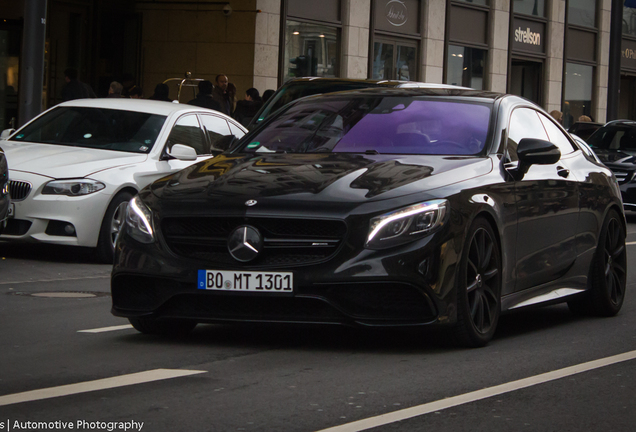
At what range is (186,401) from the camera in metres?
4.94

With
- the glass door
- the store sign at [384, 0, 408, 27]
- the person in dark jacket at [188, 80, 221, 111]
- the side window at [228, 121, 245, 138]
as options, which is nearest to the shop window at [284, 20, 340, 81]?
the glass door

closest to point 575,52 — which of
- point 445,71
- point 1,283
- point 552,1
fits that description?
point 552,1

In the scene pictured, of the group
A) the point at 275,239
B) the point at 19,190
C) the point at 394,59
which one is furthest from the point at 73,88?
the point at 275,239

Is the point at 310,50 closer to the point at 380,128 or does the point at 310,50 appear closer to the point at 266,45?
the point at 266,45

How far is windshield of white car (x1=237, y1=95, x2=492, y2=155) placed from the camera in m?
7.14

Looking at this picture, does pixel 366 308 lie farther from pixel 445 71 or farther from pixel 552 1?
pixel 552 1

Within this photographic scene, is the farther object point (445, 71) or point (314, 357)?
point (445, 71)

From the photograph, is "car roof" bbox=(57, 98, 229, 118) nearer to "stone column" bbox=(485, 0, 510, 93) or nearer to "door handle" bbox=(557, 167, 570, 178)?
"door handle" bbox=(557, 167, 570, 178)

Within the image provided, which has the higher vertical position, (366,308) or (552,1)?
(552,1)

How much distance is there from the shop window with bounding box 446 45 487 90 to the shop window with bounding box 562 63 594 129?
4581 millimetres

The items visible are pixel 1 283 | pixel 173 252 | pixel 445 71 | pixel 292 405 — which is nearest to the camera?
pixel 292 405

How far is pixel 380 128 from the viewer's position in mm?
7309

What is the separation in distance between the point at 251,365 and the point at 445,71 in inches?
991

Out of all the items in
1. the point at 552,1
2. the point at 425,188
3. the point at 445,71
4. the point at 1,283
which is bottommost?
the point at 1,283
